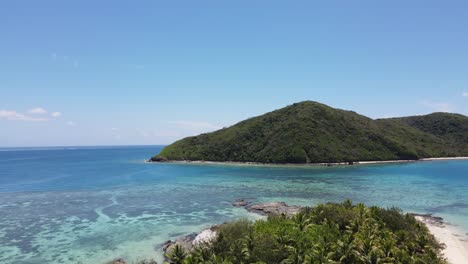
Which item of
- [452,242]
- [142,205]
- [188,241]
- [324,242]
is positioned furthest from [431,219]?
[142,205]

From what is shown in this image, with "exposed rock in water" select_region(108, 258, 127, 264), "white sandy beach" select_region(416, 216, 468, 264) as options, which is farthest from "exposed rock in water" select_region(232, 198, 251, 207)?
"exposed rock in water" select_region(108, 258, 127, 264)

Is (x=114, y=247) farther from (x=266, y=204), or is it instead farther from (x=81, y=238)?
(x=266, y=204)

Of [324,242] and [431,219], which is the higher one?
[324,242]

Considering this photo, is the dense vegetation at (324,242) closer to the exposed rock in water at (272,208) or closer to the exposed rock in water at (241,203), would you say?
the exposed rock in water at (272,208)

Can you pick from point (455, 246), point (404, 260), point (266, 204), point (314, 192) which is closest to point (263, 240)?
point (404, 260)

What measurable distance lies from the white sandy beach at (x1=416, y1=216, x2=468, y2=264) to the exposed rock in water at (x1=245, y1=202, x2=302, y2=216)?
25.4 meters

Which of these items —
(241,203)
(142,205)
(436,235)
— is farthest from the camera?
(142,205)

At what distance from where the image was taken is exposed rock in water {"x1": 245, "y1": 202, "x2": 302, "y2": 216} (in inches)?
2817

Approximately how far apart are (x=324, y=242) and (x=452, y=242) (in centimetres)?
2635

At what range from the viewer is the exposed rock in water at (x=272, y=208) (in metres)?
71.6

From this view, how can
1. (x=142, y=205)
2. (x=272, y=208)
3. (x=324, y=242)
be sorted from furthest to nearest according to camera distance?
(x=142, y=205) → (x=272, y=208) → (x=324, y=242)

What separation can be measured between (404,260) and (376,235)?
6949 mm

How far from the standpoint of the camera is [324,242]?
37219 mm

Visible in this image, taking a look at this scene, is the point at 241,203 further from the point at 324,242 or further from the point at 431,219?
the point at 324,242
